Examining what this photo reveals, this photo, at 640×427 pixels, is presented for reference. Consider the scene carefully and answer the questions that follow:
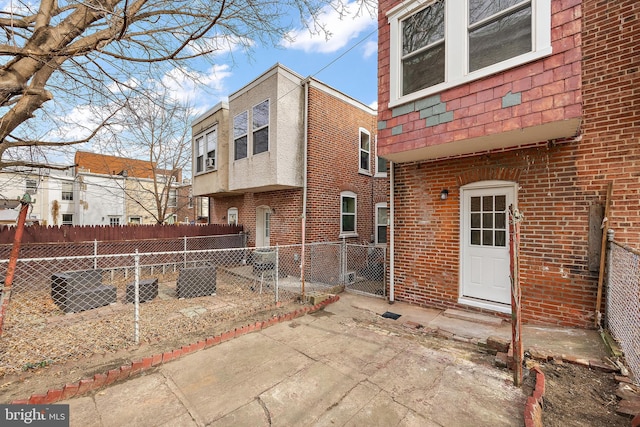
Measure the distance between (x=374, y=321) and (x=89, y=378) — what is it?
400cm

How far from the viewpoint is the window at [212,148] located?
1071 cm

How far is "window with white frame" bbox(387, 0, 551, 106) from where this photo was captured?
382 cm

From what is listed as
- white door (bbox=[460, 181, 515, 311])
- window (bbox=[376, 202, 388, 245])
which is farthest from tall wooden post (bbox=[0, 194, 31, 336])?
window (bbox=[376, 202, 388, 245])

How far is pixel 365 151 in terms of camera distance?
10523mm

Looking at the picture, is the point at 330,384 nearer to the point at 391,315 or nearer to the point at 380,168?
the point at 391,315

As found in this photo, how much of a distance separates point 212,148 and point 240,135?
2383 mm

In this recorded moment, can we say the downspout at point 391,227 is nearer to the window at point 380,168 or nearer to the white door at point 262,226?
the window at point 380,168

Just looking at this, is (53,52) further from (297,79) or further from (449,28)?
(297,79)

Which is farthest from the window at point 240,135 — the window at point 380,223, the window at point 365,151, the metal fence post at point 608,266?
the metal fence post at point 608,266

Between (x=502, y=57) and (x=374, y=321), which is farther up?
(x=502, y=57)

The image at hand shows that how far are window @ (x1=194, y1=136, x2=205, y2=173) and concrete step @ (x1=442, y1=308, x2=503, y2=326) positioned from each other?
10735 mm

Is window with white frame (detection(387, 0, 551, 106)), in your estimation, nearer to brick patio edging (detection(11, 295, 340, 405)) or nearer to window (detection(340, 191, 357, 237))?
window (detection(340, 191, 357, 237))

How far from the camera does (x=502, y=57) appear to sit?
4031mm

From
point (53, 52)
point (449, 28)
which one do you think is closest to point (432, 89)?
point (449, 28)
